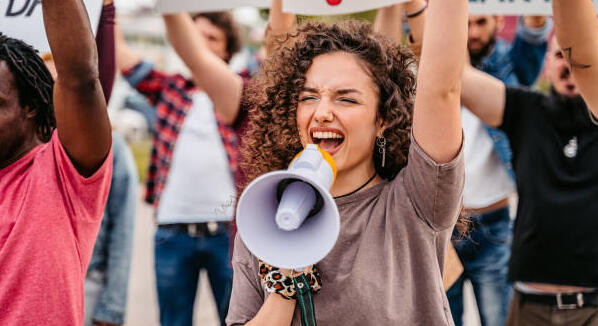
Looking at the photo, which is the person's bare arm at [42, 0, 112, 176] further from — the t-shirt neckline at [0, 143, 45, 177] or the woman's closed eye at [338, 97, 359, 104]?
the woman's closed eye at [338, 97, 359, 104]

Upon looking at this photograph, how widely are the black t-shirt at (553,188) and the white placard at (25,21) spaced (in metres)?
1.94

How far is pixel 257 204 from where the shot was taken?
4.89ft

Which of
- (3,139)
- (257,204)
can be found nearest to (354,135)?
(257,204)

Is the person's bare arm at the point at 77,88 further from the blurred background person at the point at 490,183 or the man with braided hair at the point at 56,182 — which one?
the blurred background person at the point at 490,183

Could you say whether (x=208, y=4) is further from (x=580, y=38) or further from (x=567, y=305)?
(x=567, y=305)

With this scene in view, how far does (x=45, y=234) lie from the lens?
1763 mm

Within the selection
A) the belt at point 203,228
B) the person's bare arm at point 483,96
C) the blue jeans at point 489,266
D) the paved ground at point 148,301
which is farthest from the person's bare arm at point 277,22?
the paved ground at point 148,301

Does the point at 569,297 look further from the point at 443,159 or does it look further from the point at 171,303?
the point at 171,303

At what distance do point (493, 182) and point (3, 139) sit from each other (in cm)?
253

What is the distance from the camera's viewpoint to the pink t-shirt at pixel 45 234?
1.74m

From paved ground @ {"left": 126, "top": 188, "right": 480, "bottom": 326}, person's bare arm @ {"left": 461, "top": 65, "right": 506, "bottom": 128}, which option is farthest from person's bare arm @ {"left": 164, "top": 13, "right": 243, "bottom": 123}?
paved ground @ {"left": 126, "top": 188, "right": 480, "bottom": 326}

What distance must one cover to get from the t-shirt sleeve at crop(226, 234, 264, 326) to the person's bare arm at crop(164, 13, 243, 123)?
1355mm

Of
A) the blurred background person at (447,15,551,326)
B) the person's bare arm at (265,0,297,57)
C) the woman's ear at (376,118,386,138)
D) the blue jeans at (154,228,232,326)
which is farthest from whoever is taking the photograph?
the blue jeans at (154,228,232,326)

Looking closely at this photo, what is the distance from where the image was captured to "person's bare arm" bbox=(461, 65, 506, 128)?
293 centimetres
